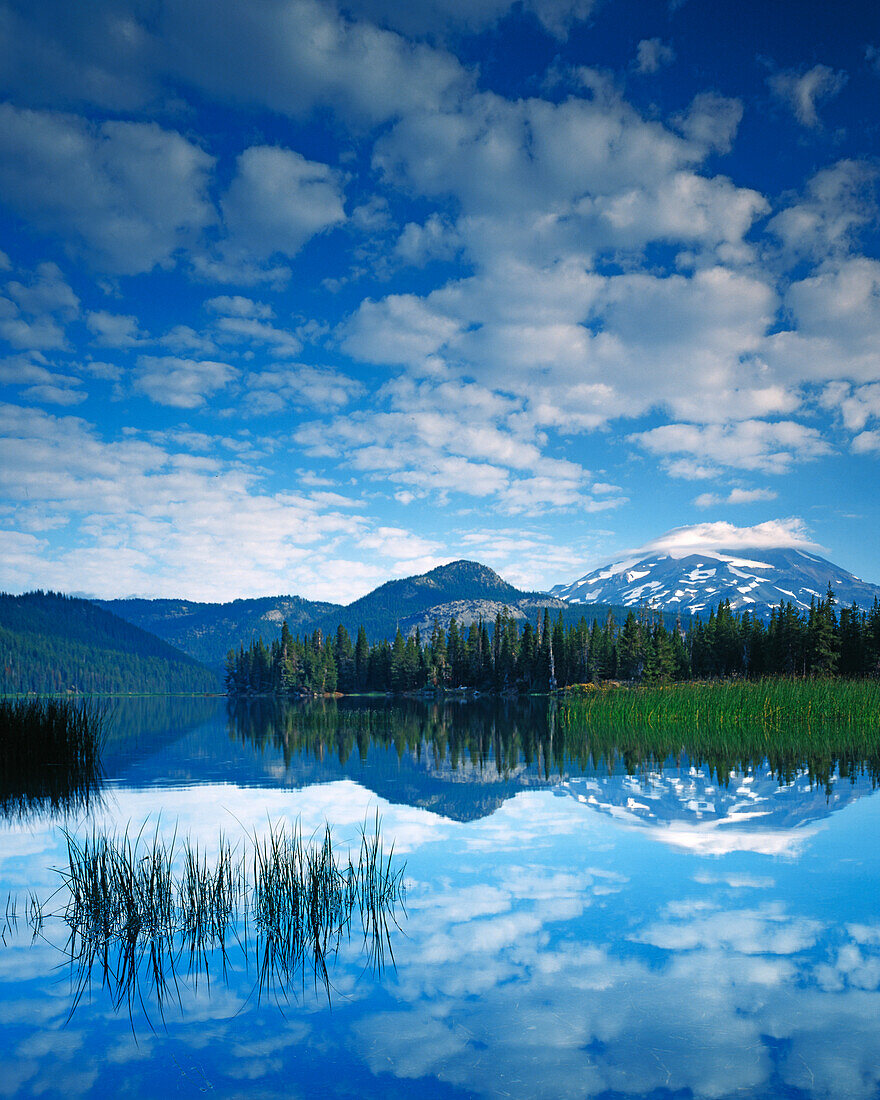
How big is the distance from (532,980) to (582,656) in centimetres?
12390

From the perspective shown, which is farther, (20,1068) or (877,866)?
(877,866)

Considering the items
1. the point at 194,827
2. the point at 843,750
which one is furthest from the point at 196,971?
the point at 843,750

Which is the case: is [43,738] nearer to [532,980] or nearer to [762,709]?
[532,980]

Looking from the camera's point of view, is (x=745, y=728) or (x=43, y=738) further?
(x=745, y=728)

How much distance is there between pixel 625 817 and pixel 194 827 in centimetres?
1129

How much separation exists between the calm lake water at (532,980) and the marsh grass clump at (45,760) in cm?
271

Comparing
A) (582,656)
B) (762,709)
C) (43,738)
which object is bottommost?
(43,738)

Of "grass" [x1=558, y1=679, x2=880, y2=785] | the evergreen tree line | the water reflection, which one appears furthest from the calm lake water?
the evergreen tree line

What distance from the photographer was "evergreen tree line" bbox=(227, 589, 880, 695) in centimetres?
8194

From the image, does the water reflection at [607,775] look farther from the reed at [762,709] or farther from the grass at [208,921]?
the grass at [208,921]

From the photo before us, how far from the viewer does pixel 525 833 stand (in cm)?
1708

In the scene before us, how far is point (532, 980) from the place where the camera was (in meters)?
9.00

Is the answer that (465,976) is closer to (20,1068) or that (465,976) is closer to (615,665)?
(20,1068)

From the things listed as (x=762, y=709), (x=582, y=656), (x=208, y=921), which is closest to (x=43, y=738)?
(x=208, y=921)
